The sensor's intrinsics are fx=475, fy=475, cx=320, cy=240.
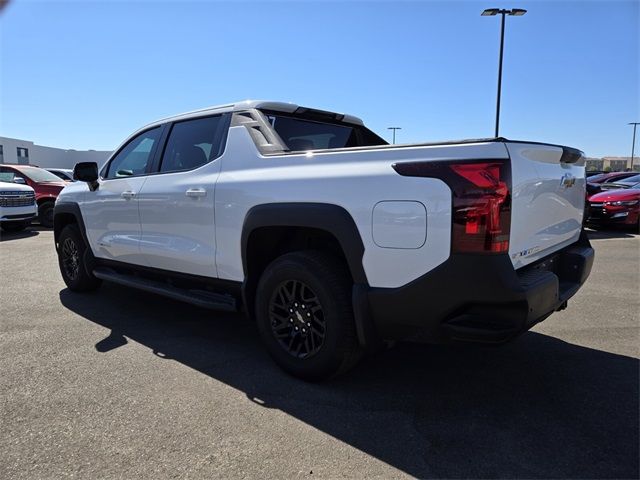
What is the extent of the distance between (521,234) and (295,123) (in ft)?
7.39

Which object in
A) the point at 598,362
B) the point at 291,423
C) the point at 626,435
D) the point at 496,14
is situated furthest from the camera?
the point at 496,14

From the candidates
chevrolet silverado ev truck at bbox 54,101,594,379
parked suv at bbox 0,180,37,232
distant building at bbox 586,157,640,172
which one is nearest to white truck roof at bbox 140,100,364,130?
chevrolet silverado ev truck at bbox 54,101,594,379

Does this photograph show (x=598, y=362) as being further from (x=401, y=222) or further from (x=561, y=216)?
(x=401, y=222)

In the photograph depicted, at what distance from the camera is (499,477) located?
2.21 metres

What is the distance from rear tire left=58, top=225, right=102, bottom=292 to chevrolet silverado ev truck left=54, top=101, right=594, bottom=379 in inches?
44.9

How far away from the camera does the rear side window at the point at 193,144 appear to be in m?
3.89

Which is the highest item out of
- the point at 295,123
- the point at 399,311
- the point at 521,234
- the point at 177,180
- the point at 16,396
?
the point at 295,123

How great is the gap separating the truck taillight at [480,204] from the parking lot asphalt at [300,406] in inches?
41.5

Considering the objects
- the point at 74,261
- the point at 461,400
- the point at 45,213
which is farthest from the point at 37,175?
the point at 461,400

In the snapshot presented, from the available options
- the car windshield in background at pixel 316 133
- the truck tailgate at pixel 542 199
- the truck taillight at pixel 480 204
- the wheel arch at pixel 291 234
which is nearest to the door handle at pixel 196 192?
the wheel arch at pixel 291 234

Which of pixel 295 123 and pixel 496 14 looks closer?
pixel 295 123

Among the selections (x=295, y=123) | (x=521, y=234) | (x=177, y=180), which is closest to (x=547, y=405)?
(x=521, y=234)

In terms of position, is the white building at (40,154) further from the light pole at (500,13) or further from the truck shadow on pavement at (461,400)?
the truck shadow on pavement at (461,400)

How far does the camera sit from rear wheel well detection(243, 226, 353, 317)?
3.30 metres
